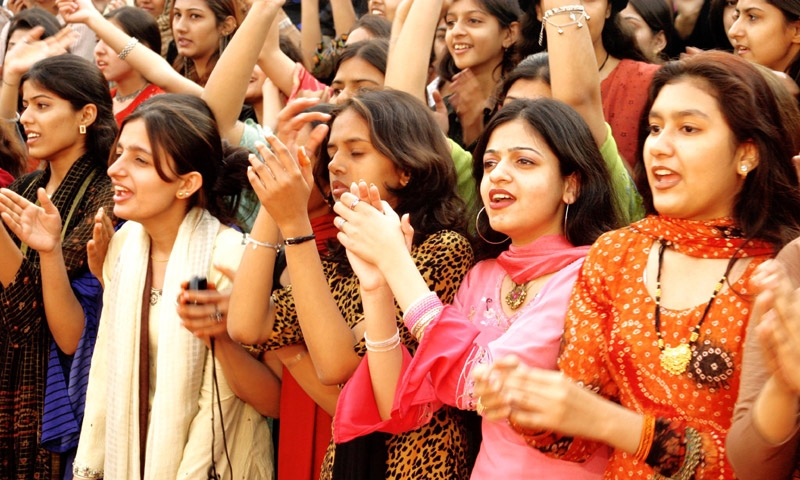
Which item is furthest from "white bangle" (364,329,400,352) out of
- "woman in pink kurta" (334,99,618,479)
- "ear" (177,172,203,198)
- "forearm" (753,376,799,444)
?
"ear" (177,172,203,198)

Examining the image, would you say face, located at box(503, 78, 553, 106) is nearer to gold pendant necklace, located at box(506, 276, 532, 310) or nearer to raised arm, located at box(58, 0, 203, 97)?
gold pendant necklace, located at box(506, 276, 532, 310)

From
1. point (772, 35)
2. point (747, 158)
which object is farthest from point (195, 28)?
point (747, 158)

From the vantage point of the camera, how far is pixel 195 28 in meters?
4.90

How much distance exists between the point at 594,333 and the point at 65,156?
2.71 metres

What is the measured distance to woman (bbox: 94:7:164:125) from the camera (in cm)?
481

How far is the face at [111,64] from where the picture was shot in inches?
190

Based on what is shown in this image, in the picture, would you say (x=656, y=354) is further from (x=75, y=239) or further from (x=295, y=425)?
(x=75, y=239)

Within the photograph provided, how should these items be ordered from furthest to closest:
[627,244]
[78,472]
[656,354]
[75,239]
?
[75,239]
[78,472]
[627,244]
[656,354]

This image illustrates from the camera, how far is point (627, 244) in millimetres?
2152

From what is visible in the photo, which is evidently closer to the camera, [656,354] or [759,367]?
[759,367]

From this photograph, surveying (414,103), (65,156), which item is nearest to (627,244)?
(414,103)

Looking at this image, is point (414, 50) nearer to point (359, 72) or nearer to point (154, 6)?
point (359, 72)

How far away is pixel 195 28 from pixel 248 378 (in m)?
2.38

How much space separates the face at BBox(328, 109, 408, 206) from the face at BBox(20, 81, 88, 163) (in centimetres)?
156
